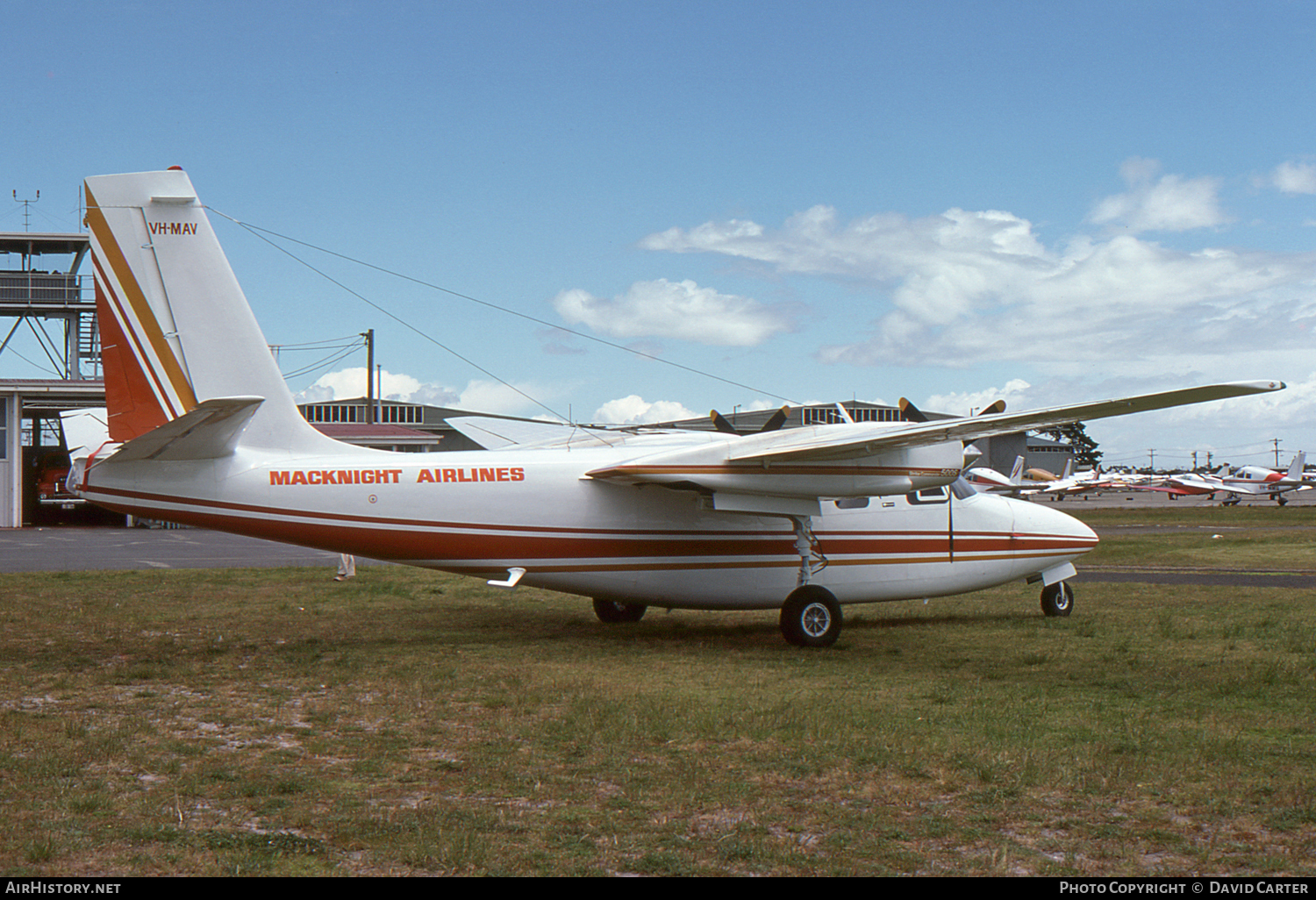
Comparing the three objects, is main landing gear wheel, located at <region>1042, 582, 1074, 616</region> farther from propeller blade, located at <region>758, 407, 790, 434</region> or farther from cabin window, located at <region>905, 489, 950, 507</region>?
propeller blade, located at <region>758, 407, 790, 434</region>

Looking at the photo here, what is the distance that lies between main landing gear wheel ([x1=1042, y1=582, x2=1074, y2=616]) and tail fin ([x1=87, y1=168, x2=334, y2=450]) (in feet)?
37.3

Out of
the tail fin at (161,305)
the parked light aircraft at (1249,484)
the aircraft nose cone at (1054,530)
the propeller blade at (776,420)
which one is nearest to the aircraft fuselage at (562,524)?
the aircraft nose cone at (1054,530)

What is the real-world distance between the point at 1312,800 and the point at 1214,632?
8090mm

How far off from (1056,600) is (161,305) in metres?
12.9

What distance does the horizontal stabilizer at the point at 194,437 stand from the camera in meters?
10.3

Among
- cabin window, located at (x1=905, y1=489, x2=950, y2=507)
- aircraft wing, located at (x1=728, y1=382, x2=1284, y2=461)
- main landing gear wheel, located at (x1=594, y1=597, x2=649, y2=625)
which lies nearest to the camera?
aircraft wing, located at (x1=728, y1=382, x2=1284, y2=461)

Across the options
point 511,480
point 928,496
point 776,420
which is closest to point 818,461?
point 776,420

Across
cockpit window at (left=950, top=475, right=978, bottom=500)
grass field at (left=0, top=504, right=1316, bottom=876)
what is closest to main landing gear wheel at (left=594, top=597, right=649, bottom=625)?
grass field at (left=0, top=504, right=1316, bottom=876)

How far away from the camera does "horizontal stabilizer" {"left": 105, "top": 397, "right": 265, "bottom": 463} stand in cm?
1028

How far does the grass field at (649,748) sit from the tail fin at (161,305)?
2920 mm

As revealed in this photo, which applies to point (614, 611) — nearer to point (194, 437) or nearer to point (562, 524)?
point (562, 524)

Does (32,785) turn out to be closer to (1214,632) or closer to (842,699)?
(842,699)

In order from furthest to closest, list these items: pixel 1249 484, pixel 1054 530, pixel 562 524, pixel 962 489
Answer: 1. pixel 1249 484
2. pixel 1054 530
3. pixel 962 489
4. pixel 562 524

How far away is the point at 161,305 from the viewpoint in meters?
11.6
